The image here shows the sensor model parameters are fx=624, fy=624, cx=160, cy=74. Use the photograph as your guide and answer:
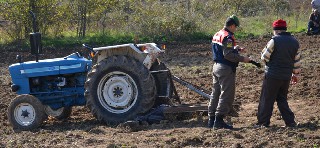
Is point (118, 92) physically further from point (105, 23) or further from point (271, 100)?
point (105, 23)

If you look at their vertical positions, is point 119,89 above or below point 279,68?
below

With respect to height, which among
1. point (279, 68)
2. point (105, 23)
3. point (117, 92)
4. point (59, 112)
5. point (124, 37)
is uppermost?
→ point (279, 68)

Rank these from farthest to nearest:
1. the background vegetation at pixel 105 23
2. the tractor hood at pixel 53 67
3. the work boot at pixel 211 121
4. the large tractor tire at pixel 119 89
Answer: the background vegetation at pixel 105 23
the tractor hood at pixel 53 67
the large tractor tire at pixel 119 89
the work boot at pixel 211 121

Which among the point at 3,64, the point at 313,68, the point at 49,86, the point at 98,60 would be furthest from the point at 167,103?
the point at 3,64

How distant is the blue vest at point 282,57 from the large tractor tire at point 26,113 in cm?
373

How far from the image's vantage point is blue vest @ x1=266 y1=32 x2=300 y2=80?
29.6 ft

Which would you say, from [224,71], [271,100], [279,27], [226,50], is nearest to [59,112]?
[224,71]

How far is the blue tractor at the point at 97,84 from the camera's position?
9.87 meters

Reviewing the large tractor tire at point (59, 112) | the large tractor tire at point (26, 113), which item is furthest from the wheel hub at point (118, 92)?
the large tractor tire at point (59, 112)

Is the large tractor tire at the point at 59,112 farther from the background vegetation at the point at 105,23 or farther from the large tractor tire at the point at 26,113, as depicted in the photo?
the background vegetation at the point at 105,23

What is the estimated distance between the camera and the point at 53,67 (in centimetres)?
1050

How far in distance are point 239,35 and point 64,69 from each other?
13937mm

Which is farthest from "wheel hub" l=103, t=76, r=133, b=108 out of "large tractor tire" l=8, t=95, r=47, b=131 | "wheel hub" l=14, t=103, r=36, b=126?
"wheel hub" l=14, t=103, r=36, b=126

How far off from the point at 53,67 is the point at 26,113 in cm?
90
